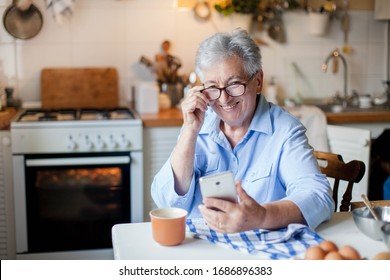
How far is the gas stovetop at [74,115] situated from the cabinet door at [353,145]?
A: 3.14 ft

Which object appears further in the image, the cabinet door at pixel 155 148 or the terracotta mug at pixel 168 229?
the cabinet door at pixel 155 148

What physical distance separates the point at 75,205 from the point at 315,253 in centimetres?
178

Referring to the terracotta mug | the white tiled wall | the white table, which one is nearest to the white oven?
the white tiled wall

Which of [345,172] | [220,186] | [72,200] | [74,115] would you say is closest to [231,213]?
[220,186]

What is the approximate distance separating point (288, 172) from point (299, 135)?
4.8 inches

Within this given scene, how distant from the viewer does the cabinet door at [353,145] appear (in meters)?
2.74

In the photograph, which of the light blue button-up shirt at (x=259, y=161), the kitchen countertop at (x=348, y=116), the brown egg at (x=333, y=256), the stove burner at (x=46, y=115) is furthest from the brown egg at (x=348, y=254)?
the stove burner at (x=46, y=115)

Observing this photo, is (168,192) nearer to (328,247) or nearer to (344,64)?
(328,247)

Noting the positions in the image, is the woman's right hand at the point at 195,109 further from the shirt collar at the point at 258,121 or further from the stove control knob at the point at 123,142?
the stove control knob at the point at 123,142

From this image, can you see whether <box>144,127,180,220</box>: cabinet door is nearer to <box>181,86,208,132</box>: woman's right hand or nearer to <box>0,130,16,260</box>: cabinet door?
<box>0,130,16,260</box>: cabinet door
